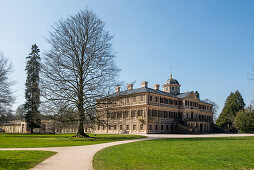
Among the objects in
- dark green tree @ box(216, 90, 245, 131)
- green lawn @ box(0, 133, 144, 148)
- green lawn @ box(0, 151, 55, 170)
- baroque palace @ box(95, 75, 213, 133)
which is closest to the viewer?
green lawn @ box(0, 151, 55, 170)

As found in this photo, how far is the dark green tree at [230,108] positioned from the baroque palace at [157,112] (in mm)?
12056

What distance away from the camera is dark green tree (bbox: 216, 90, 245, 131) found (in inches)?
2754

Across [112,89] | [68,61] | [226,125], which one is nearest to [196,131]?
[226,125]

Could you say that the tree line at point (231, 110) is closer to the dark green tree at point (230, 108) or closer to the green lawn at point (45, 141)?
the dark green tree at point (230, 108)

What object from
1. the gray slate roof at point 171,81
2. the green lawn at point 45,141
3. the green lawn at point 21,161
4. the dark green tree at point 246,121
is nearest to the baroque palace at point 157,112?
Result: the gray slate roof at point 171,81

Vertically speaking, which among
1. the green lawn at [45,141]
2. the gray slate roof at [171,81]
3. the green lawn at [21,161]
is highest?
the gray slate roof at [171,81]

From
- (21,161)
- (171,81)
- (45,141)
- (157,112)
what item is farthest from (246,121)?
(21,161)

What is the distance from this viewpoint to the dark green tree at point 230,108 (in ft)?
229

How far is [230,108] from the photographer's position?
71.3 meters

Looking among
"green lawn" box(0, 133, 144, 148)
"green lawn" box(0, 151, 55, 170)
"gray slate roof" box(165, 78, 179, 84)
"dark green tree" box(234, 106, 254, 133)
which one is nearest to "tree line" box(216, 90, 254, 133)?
"dark green tree" box(234, 106, 254, 133)

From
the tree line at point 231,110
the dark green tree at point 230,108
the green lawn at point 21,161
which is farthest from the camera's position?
the dark green tree at point 230,108

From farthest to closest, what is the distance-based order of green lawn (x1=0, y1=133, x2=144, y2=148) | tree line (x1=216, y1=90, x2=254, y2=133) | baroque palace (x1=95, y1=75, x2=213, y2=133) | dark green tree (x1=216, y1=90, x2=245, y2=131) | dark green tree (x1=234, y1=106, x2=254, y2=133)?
dark green tree (x1=216, y1=90, x2=245, y2=131)
tree line (x1=216, y1=90, x2=254, y2=133)
dark green tree (x1=234, y1=106, x2=254, y2=133)
baroque palace (x1=95, y1=75, x2=213, y2=133)
green lawn (x1=0, y1=133, x2=144, y2=148)

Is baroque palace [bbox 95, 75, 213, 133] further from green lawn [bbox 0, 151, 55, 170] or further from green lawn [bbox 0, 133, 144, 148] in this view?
green lawn [bbox 0, 151, 55, 170]

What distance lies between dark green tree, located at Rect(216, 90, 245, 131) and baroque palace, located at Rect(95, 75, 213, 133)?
12.1 metres
